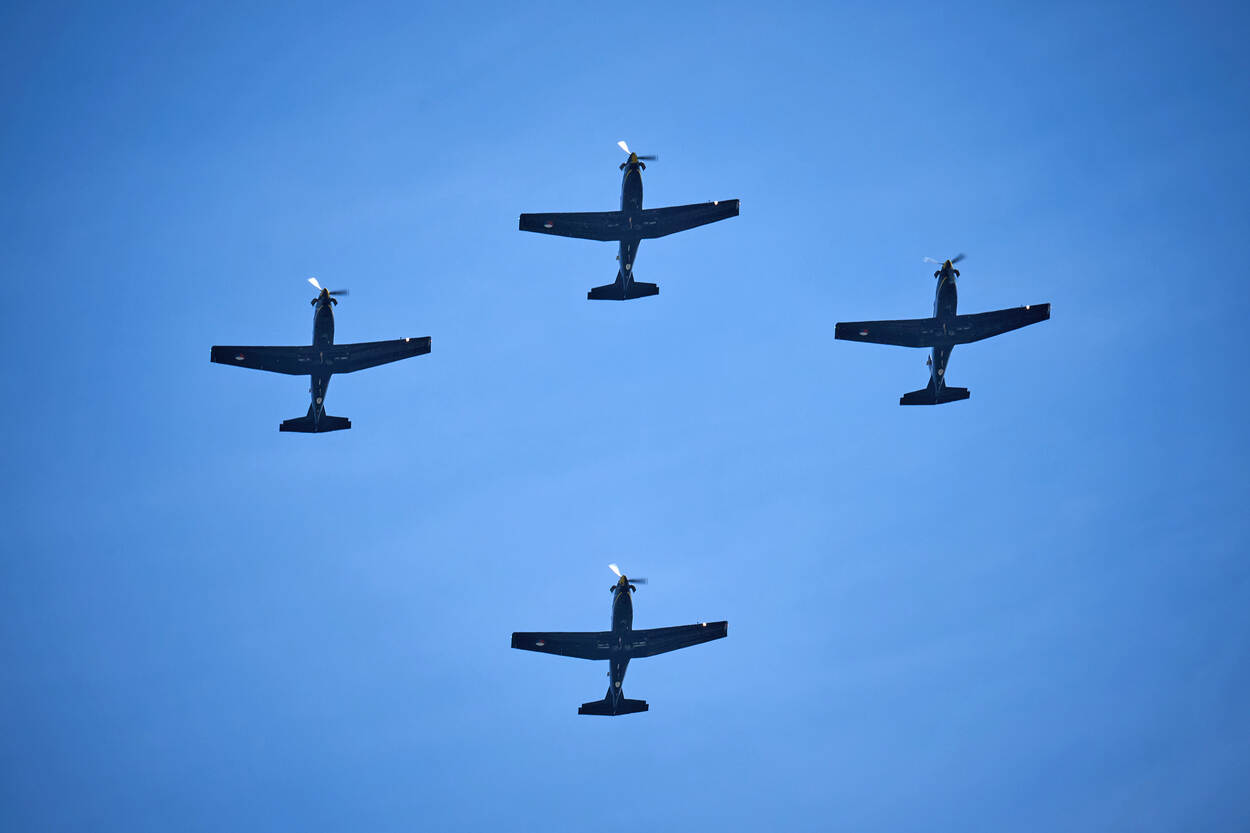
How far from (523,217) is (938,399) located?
30262 mm

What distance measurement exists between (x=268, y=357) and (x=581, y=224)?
2166cm

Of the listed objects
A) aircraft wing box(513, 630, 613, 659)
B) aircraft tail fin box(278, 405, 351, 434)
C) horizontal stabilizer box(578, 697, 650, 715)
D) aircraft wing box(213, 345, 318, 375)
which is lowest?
horizontal stabilizer box(578, 697, 650, 715)

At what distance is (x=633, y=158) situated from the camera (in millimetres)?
81312

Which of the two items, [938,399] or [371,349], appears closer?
[371,349]

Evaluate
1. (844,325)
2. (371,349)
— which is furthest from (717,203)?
(371,349)

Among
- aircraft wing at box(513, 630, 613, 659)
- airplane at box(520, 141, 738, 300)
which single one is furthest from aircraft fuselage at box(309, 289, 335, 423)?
aircraft wing at box(513, 630, 613, 659)

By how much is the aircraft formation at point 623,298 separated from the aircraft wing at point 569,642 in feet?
0.21

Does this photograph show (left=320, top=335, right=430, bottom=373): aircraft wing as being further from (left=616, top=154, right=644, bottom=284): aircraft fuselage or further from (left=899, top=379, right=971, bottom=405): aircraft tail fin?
(left=899, top=379, right=971, bottom=405): aircraft tail fin

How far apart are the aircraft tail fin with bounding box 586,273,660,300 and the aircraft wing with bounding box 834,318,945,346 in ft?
43.4

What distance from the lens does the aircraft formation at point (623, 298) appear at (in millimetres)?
81000

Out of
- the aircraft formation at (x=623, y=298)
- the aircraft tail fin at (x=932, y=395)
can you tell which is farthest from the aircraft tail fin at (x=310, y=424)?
the aircraft tail fin at (x=932, y=395)

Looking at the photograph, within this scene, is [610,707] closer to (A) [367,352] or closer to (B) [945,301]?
(A) [367,352]

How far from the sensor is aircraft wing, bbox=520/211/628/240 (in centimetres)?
8381

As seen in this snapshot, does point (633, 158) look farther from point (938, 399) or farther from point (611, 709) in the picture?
point (611, 709)
